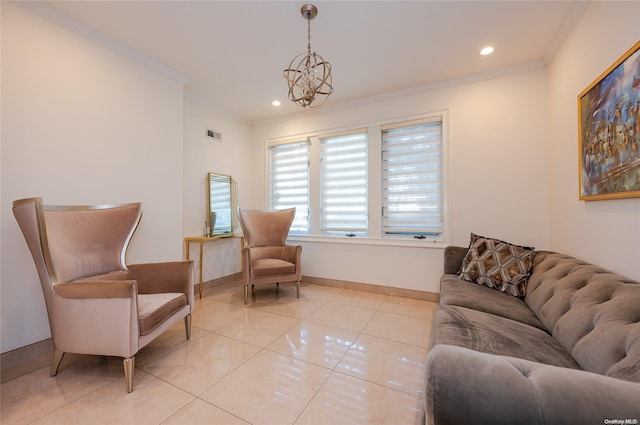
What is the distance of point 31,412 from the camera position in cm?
138

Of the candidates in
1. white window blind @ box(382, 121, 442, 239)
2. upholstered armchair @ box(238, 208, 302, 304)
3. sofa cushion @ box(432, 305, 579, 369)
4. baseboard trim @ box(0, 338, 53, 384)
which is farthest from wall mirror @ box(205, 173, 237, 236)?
sofa cushion @ box(432, 305, 579, 369)

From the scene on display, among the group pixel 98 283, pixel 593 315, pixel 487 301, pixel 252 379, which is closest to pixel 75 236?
pixel 98 283

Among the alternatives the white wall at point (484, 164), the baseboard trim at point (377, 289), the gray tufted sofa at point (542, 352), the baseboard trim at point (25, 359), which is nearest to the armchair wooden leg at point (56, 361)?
the baseboard trim at point (25, 359)

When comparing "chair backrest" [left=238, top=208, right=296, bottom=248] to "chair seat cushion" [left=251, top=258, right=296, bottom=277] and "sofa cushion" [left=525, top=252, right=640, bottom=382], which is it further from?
"sofa cushion" [left=525, top=252, right=640, bottom=382]

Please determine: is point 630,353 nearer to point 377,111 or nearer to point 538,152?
point 538,152

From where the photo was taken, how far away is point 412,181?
10.8 feet

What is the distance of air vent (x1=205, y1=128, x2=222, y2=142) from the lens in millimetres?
3648

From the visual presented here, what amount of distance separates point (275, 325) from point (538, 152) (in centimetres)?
335

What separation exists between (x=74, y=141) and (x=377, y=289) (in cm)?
362

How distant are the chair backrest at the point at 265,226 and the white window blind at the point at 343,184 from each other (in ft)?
1.97

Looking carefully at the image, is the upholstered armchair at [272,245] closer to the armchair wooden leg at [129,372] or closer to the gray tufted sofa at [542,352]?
the armchair wooden leg at [129,372]

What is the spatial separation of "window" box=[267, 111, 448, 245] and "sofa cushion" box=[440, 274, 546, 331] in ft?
3.60

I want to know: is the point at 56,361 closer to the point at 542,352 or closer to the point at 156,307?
the point at 156,307

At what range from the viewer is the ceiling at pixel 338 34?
1.96 m
